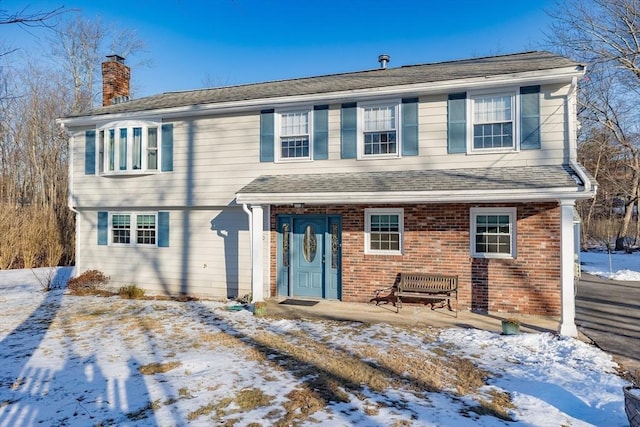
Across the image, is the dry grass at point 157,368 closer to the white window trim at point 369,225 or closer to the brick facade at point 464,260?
the brick facade at point 464,260

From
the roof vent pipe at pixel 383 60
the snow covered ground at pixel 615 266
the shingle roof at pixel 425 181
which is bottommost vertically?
the snow covered ground at pixel 615 266

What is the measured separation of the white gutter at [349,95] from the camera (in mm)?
8250

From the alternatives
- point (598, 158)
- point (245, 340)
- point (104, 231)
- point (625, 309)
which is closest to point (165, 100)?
point (104, 231)

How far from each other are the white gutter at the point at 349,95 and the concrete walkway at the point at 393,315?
16.2 ft

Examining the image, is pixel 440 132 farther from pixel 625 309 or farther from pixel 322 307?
pixel 625 309

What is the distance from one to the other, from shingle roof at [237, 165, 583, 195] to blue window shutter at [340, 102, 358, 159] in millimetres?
544

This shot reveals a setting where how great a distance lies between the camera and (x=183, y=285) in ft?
37.3

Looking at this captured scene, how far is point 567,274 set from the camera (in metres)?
7.19

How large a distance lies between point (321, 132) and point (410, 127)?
2.17 metres

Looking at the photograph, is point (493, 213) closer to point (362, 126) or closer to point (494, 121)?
point (494, 121)

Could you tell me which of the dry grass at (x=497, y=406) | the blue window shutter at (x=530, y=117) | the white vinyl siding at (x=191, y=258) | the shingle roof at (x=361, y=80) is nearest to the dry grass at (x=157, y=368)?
the dry grass at (x=497, y=406)

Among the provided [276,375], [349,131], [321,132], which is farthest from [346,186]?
[276,375]

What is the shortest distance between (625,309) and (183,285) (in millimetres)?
11207

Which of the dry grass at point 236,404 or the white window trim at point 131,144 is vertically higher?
the white window trim at point 131,144
